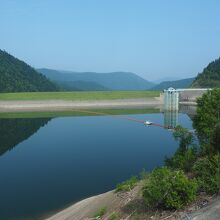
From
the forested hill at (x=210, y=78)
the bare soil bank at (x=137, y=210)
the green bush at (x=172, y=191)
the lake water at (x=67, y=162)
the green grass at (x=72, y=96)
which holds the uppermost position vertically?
the forested hill at (x=210, y=78)

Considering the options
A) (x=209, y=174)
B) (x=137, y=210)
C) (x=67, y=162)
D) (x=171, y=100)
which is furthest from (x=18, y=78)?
(x=209, y=174)

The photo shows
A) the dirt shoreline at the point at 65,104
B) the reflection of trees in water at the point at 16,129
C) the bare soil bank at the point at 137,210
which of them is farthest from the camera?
the dirt shoreline at the point at 65,104

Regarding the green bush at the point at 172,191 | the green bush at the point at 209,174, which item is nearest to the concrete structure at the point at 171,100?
the green bush at the point at 209,174

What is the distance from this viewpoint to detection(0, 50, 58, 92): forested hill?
116375mm

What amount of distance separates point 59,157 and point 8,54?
134058 mm

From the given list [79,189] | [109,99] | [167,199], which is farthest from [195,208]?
[109,99]

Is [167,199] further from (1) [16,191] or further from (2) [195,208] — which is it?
(1) [16,191]

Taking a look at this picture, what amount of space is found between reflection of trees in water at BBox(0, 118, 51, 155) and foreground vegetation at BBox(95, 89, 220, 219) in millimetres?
21969

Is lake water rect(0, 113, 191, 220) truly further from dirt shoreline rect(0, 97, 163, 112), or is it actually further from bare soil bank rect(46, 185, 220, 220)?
dirt shoreline rect(0, 97, 163, 112)

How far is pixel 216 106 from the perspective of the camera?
1416cm

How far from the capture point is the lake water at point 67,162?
763 inches

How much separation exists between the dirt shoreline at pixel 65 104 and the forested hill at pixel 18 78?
31.6 m

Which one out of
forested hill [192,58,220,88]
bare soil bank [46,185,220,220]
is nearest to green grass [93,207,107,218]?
bare soil bank [46,185,220,220]

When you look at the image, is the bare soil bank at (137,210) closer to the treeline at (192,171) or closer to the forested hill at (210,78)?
the treeline at (192,171)
